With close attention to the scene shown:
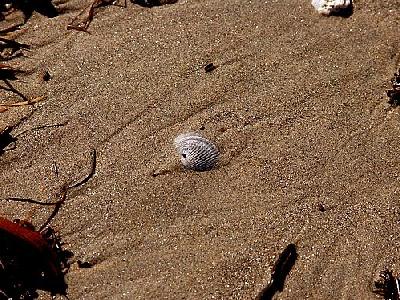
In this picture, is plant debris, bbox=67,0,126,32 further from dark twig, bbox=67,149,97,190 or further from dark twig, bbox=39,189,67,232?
dark twig, bbox=39,189,67,232

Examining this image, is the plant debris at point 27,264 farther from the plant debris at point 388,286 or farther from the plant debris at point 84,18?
the plant debris at point 388,286

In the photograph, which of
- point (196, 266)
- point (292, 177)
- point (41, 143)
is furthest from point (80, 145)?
point (292, 177)

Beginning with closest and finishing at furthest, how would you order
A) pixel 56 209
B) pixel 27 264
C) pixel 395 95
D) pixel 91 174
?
pixel 27 264, pixel 56 209, pixel 91 174, pixel 395 95

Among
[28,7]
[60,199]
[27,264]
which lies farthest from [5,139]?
[28,7]

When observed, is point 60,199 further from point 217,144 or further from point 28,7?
point 28,7

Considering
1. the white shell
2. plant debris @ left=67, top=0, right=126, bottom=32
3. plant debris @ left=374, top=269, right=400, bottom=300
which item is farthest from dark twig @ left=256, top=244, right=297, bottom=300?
plant debris @ left=67, top=0, right=126, bottom=32

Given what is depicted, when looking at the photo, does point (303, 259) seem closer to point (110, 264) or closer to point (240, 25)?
point (110, 264)

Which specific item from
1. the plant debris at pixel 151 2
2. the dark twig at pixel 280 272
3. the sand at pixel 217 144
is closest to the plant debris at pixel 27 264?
the sand at pixel 217 144
